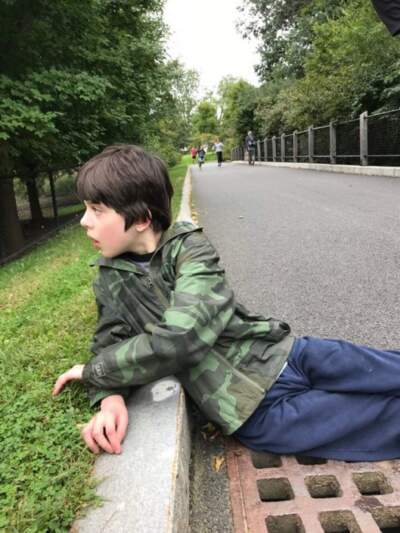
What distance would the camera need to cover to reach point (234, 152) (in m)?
47.5

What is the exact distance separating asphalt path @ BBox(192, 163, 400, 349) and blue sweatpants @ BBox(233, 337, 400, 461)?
935 mm

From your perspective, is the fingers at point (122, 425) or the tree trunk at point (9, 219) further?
the tree trunk at point (9, 219)

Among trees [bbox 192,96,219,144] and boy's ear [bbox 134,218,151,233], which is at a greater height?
trees [bbox 192,96,219,144]

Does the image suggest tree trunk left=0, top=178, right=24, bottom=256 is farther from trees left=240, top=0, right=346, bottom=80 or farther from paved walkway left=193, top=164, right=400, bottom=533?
trees left=240, top=0, right=346, bottom=80

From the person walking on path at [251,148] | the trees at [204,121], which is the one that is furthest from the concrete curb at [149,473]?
the trees at [204,121]

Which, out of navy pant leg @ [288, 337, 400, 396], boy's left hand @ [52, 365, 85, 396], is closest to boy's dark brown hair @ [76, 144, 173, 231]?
boy's left hand @ [52, 365, 85, 396]

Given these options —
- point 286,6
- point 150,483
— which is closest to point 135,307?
point 150,483

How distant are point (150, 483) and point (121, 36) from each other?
1069cm

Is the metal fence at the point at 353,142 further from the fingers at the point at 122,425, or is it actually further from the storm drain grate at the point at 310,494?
the fingers at the point at 122,425

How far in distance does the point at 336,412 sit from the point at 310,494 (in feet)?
1.04

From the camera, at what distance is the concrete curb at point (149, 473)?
→ 137 cm

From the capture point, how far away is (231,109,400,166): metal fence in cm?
1267

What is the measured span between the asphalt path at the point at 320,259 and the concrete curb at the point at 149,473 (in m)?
1.39

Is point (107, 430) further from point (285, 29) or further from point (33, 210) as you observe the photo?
point (285, 29)
